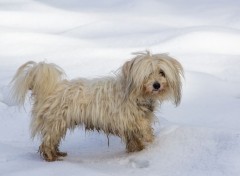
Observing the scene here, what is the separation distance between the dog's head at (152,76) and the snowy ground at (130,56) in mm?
425

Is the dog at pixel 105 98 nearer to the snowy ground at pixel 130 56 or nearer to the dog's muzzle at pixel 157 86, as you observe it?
the dog's muzzle at pixel 157 86

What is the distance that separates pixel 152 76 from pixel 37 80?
932mm

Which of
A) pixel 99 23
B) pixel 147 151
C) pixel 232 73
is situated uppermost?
pixel 99 23

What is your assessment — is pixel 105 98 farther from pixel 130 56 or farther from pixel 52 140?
pixel 130 56

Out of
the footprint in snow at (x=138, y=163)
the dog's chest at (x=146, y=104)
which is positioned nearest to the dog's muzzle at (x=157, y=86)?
the dog's chest at (x=146, y=104)

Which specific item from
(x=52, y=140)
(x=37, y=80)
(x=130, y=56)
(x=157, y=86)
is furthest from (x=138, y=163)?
(x=130, y=56)

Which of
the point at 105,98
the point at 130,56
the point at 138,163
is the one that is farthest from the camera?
the point at 130,56

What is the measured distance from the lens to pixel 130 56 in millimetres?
7699

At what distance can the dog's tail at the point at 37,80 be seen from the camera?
15.3 feet

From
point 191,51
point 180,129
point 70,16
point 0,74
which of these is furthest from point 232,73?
point 70,16

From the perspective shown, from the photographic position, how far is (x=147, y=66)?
Result: 448 centimetres

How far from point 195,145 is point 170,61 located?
0.69 metres

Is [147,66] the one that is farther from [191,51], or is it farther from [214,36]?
[214,36]

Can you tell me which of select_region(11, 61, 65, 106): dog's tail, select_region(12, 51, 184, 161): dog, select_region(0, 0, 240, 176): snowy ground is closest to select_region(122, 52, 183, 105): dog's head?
select_region(12, 51, 184, 161): dog
